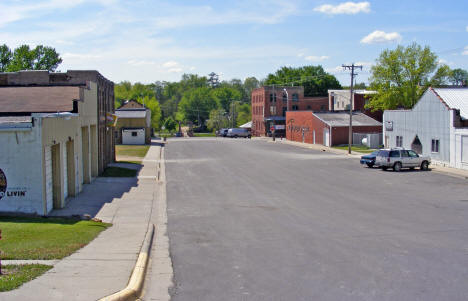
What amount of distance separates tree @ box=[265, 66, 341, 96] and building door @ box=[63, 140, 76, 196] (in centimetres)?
10445

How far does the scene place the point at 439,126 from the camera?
131 ft

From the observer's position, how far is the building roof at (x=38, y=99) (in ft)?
73.1

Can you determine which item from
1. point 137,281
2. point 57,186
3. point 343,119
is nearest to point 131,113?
point 343,119

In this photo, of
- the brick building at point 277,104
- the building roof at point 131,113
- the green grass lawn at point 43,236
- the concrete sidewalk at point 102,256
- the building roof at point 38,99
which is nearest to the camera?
the concrete sidewalk at point 102,256

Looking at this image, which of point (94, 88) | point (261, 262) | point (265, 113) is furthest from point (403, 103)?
point (261, 262)

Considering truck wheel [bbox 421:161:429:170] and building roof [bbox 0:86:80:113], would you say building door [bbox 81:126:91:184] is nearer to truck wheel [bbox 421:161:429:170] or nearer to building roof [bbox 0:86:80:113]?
building roof [bbox 0:86:80:113]

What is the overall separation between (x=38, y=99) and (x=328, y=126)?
46.2 meters

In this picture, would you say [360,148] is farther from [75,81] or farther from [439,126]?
[75,81]

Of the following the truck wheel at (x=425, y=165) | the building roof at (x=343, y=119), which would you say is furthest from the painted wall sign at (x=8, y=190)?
the building roof at (x=343, y=119)

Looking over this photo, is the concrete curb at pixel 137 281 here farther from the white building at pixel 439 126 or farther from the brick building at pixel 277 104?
the brick building at pixel 277 104

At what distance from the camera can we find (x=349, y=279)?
10305 millimetres

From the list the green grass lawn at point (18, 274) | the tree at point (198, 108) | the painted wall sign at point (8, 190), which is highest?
the tree at point (198, 108)

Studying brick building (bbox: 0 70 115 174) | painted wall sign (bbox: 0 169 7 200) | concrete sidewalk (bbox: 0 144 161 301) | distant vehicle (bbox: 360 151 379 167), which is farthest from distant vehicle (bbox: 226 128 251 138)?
painted wall sign (bbox: 0 169 7 200)

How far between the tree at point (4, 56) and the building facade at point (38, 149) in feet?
219
